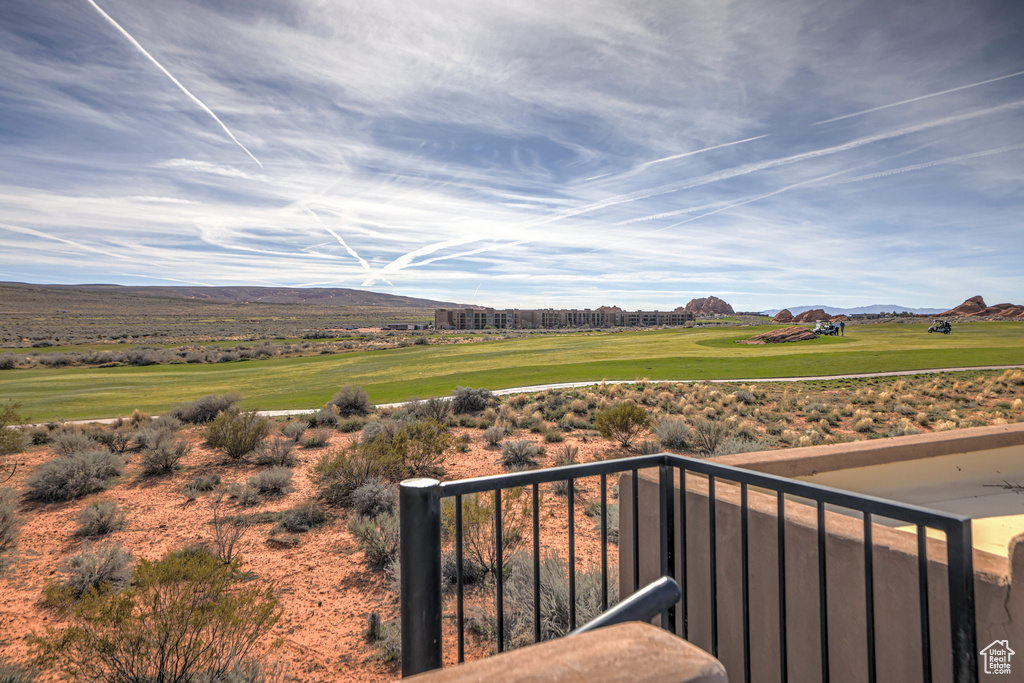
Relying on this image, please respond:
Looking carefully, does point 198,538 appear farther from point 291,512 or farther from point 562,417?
point 562,417

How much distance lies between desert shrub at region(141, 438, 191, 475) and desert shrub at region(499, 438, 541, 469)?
289 inches

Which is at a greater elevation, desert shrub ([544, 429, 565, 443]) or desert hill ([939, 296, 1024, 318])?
desert hill ([939, 296, 1024, 318])

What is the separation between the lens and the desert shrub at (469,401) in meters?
18.2

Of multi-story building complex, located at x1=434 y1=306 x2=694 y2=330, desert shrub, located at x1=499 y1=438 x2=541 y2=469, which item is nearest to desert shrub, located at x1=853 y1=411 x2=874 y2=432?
desert shrub, located at x1=499 y1=438 x2=541 y2=469

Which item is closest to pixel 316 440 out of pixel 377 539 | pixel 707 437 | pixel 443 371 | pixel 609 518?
pixel 377 539

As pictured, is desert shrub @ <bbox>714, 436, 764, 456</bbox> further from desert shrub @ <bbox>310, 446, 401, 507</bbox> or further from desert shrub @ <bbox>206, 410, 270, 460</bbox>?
desert shrub @ <bbox>206, 410, 270, 460</bbox>

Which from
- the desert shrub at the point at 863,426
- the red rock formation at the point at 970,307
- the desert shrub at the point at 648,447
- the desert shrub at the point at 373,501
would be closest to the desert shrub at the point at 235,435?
the desert shrub at the point at 373,501

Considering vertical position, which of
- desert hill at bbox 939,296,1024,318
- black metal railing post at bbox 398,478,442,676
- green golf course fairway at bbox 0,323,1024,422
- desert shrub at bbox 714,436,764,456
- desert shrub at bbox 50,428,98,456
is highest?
desert hill at bbox 939,296,1024,318

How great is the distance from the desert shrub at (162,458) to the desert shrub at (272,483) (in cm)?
275

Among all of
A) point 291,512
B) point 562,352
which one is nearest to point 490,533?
point 291,512

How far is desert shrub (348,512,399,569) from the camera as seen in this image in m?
6.82

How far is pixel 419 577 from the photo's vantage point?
2.01 metres

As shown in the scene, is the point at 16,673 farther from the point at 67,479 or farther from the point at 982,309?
the point at 982,309

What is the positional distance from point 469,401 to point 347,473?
915 cm
